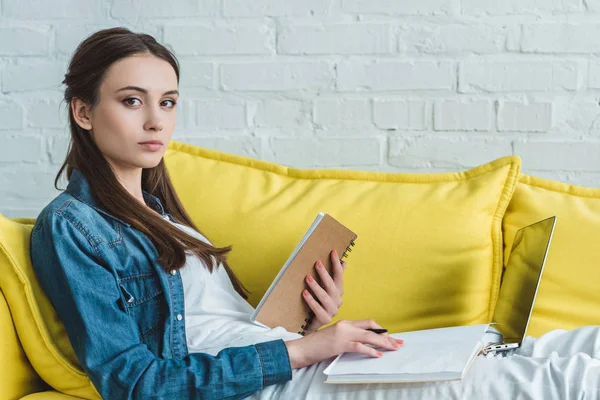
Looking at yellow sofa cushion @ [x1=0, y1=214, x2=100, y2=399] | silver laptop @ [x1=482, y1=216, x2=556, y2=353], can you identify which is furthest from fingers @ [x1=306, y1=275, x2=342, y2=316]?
yellow sofa cushion @ [x1=0, y1=214, x2=100, y2=399]

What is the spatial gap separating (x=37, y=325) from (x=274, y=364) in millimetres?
360

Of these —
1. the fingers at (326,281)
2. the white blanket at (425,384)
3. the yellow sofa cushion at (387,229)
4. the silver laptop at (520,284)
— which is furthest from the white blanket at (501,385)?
the yellow sofa cushion at (387,229)

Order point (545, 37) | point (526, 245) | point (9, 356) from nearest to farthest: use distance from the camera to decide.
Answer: point (9, 356)
point (526, 245)
point (545, 37)

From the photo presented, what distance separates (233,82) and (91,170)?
69 centimetres

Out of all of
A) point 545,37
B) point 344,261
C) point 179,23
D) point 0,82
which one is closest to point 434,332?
point 344,261

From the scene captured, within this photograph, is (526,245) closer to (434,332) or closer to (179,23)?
(434,332)

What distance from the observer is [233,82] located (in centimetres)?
181

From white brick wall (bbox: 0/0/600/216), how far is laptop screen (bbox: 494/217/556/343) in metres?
0.48

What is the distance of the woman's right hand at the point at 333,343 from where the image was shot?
1043 millimetres

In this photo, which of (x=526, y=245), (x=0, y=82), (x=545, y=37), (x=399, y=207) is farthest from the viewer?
(x=0, y=82)

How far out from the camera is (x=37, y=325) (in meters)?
1.08

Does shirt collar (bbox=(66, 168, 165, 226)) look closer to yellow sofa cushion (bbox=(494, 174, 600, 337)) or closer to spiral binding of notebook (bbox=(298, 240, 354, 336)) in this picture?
spiral binding of notebook (bbox=(298, 240, 354, 336))

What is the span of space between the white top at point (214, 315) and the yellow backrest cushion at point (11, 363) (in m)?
0.26

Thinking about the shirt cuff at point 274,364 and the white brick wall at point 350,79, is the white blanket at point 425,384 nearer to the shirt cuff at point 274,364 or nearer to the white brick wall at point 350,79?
the shirt cuff at point 274,364
